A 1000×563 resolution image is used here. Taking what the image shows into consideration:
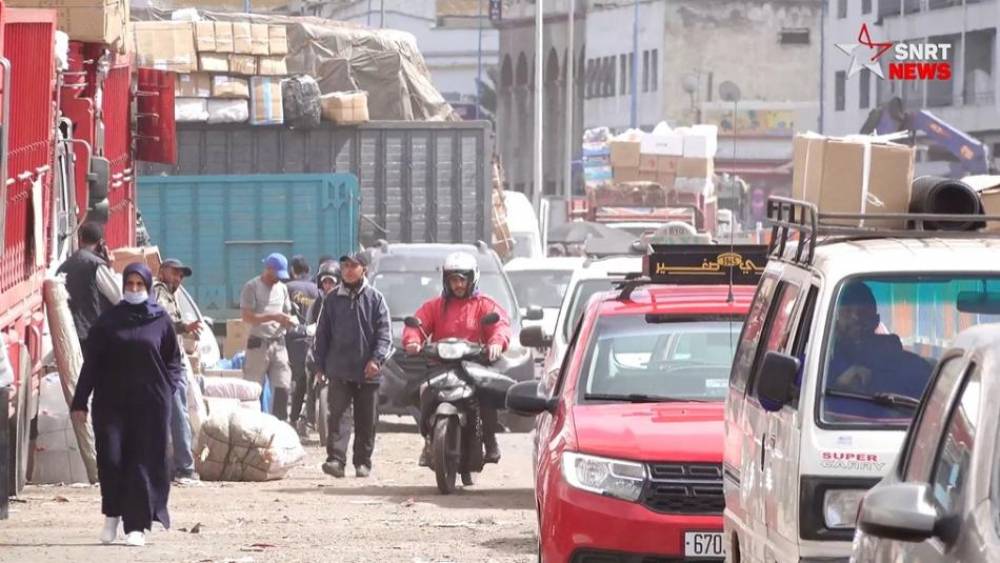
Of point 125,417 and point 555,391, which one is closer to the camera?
point 555,391

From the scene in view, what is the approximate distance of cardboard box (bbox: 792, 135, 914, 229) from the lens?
9836 mm

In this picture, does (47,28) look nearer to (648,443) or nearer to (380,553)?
(380,553)

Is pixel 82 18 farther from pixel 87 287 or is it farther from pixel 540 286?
pixel 540 286

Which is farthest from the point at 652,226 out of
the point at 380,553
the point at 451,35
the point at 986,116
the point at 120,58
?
the point at 451,35

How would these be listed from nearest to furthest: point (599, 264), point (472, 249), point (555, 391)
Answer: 1. point (555, 391)
2. point (599, 264)
3. point (472, 249)

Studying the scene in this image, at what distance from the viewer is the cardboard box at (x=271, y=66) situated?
3177cm

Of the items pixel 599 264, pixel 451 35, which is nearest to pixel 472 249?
pixel 599 264

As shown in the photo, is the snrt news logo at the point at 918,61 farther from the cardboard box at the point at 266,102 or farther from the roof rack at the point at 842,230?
the roof rack at the point at 842,230

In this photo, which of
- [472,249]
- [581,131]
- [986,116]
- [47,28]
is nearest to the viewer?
[47,28]

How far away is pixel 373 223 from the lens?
32938 millimetres

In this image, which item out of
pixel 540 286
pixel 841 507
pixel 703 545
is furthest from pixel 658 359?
pixel 540 286

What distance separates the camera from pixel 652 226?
170ft

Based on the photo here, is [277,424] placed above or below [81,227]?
below

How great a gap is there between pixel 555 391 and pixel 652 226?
39.6 m
